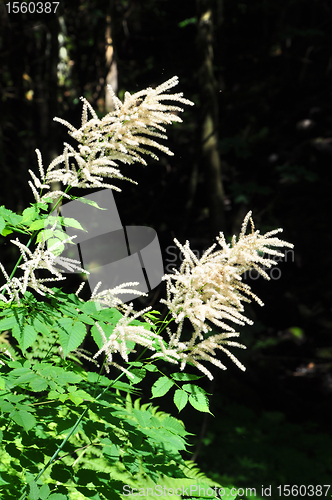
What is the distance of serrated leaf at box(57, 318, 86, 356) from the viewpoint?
1303 millimetres

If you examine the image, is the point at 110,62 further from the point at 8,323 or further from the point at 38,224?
the point at 8,323

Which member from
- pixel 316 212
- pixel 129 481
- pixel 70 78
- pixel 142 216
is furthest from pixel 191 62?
pixel 129 481

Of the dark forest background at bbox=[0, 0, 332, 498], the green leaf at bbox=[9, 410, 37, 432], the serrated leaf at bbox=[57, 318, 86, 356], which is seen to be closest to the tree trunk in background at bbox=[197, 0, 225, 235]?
the dark forest background at bbox=[0, 0, 332, 498]

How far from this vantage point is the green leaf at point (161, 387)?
1.39 meters

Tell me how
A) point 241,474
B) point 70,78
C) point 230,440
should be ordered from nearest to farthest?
point 241,474 → point 230,440 → point 70,78

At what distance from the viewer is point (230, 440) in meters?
5.74

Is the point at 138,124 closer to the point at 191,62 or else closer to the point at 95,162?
the point at 95,162

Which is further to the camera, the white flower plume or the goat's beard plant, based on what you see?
the white flower plume

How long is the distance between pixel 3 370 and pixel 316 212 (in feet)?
21.7

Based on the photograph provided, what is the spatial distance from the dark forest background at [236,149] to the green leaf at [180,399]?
12.4ft

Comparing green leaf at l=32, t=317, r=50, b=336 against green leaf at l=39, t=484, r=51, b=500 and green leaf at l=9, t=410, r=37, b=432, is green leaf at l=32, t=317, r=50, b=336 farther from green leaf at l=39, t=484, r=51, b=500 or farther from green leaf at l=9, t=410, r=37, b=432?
green leaf at l=39, t=484, r=51, b=500

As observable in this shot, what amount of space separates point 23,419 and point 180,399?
1.75 feet

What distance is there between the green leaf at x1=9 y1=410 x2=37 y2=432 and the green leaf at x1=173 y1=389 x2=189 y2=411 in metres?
0.49

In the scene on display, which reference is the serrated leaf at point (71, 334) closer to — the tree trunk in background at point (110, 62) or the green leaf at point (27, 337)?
the green leaf at point (27, 337)
